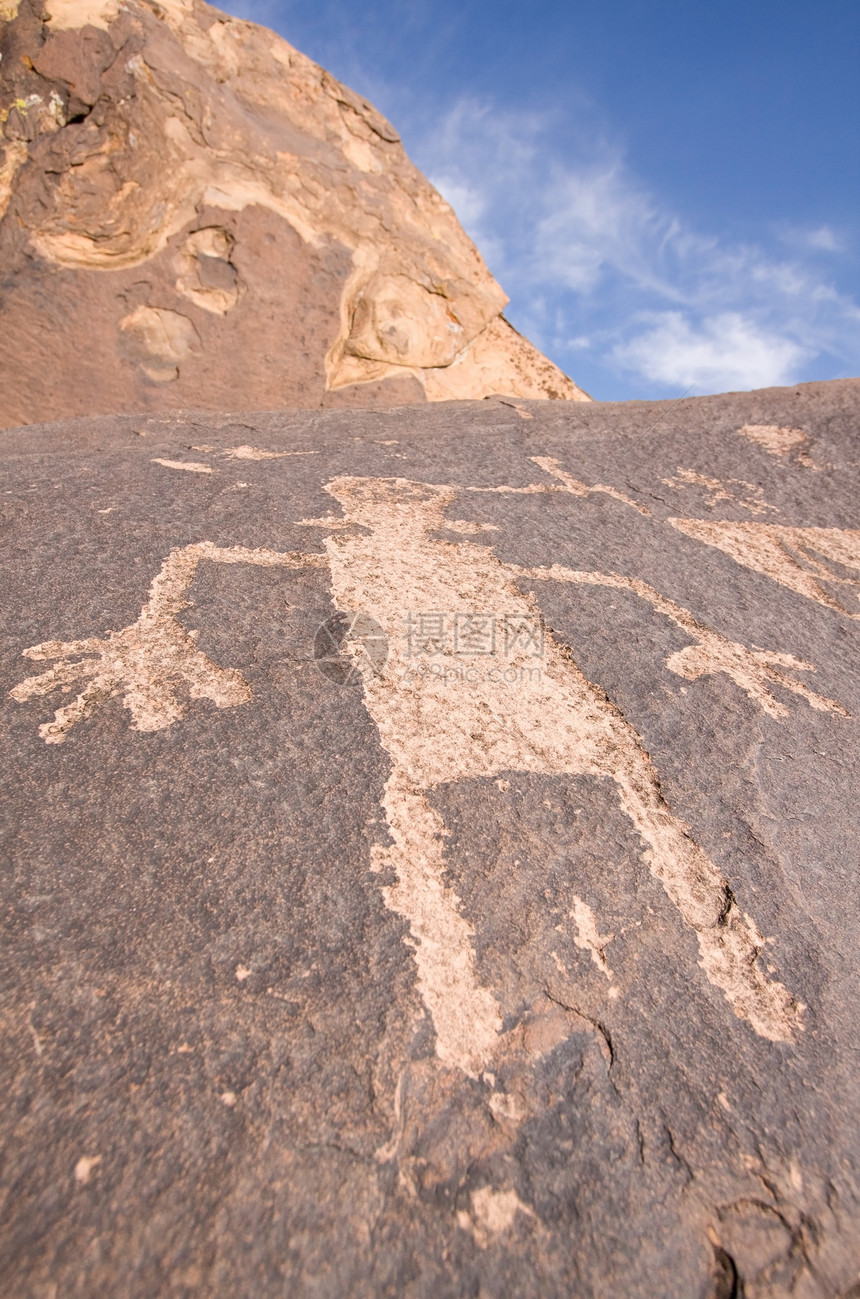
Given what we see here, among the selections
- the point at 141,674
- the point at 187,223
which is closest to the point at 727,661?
the point at 141,674

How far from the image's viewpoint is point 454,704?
1207 mm

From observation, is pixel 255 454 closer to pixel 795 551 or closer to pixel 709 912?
Answer: pixel 795 551

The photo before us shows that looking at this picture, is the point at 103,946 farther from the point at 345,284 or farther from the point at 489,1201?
the point at 345,284

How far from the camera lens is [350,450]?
208 cm

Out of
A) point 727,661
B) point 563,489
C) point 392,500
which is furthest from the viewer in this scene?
point 563,489

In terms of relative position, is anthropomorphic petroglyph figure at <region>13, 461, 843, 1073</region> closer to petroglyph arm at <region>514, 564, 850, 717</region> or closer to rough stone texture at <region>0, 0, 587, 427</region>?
petroglyph arm at <region>514, 564, 850, 717</region>

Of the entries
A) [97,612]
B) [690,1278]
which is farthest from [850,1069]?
[97,612]

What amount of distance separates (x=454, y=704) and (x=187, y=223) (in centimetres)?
227

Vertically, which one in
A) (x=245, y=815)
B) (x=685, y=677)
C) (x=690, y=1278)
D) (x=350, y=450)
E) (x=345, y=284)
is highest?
(x=345, y=284)

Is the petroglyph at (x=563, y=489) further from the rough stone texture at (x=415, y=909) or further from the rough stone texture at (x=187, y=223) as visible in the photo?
the rough stone texture at (x=187, y=223)

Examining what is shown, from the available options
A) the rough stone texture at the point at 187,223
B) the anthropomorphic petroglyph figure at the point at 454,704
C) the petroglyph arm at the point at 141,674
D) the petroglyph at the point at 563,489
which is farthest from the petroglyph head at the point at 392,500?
the rough stone texture at the point at 187,223

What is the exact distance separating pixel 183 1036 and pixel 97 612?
0.76m

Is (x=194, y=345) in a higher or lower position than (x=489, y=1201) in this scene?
higher

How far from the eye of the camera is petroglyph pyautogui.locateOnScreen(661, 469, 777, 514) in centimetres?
202
